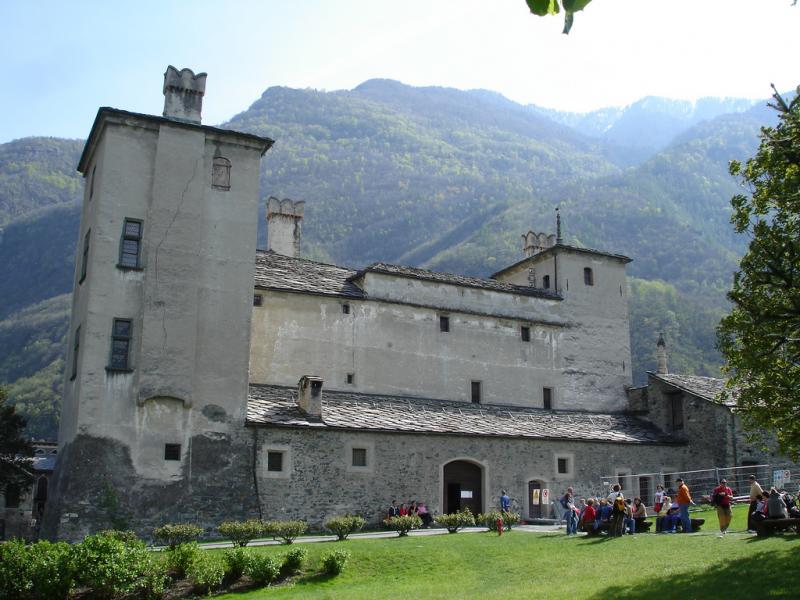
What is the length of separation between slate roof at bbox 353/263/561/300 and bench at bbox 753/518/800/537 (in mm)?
19730

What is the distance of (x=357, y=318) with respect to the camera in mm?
35188

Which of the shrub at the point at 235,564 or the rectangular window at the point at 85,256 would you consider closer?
the shrub at the point at 235,564

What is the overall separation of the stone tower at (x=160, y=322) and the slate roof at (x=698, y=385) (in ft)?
67.1

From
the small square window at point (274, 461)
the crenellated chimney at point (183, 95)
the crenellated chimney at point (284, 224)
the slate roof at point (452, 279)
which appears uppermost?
the crenellated chimney at point (183, 95)

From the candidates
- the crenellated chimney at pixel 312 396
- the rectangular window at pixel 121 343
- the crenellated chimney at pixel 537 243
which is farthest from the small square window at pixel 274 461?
the crenellated chimney at pixel 537 243

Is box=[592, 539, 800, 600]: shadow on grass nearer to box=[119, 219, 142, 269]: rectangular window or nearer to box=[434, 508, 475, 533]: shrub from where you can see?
box=[434, 508, 475, 533]: shrub

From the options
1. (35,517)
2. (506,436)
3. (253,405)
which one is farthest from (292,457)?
(35,517)

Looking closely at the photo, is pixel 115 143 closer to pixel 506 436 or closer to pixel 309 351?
pixel 309 351

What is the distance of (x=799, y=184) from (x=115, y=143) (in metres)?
22.2

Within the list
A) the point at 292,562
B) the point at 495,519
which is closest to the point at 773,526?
the point at 495,519

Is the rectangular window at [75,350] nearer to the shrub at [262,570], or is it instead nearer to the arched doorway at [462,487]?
the shrub at [262,570]

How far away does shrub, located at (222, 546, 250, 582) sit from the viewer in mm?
20141

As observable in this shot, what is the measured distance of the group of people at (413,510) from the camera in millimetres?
28984

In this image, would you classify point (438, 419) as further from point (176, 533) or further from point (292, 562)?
point (292, 562)
